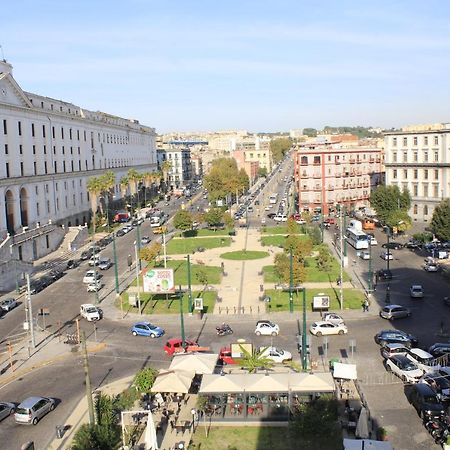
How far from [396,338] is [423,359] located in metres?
3.82

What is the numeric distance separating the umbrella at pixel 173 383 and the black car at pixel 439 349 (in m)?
15.7

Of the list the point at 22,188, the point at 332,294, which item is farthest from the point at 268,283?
the point at 22,188

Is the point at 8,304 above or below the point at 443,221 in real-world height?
below

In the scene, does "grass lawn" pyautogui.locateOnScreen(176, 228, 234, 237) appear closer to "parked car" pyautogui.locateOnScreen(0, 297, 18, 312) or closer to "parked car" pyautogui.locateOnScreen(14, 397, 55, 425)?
"parked car" pyautogui.locateOnScreen(0, 297, 18, 312)

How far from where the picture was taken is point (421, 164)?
9538 cm

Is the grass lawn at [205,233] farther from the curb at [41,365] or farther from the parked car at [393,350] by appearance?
the parked car at [393,350]

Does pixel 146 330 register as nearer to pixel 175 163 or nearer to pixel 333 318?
pixel 333 318

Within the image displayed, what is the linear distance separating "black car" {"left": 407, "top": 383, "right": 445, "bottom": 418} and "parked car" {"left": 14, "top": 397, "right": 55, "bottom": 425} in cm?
1823

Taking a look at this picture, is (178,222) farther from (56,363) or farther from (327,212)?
(56,363)

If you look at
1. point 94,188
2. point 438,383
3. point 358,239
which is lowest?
point 438,383

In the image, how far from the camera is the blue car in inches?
1710

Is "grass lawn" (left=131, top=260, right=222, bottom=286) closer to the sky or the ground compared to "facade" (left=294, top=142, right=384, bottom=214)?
closer to the ground

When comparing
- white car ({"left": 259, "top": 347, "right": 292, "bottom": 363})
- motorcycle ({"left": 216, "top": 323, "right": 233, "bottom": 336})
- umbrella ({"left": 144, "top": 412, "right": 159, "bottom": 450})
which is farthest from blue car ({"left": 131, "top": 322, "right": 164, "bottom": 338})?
umbrella ({"left": 144, "top": 412, "right": 159, "bottom": 450})

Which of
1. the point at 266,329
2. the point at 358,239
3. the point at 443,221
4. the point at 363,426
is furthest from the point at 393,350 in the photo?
the point at 358,239
